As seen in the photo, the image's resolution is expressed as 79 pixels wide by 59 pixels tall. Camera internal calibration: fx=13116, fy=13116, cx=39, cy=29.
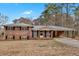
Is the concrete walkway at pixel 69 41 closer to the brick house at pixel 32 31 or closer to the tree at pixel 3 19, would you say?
the brick house at pixel 32 31

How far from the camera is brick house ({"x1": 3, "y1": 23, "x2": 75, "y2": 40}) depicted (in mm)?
199750

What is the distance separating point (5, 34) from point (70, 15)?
1.03m

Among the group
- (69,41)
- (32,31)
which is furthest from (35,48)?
(69,41)

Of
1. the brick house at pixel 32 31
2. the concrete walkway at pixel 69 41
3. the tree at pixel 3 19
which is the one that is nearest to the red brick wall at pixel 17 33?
the brick house at pixel 32 31

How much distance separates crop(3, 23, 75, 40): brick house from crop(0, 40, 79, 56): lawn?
0.08m

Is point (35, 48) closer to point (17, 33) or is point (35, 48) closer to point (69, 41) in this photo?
point (17, 33)

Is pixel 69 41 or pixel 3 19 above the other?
pixel 3 19

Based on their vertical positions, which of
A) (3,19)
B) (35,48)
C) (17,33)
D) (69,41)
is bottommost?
(35,48)

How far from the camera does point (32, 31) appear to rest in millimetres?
199750

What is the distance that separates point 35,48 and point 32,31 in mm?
263

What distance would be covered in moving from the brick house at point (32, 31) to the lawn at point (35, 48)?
8 centimetres

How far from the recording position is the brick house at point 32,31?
200 metres

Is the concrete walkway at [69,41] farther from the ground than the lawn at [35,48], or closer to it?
farther from the ground

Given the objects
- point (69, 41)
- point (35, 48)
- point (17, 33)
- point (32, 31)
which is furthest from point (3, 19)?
point (69, 41)
